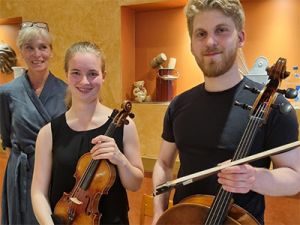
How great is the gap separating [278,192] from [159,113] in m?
1.64

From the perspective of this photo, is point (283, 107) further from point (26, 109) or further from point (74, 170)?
point (26, 109)

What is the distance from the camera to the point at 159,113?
2.59 meters

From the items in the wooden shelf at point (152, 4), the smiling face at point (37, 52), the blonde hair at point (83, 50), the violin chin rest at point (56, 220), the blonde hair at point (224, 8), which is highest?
the wooden shelf at point (152, 4)

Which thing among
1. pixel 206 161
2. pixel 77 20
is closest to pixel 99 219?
pixel 206 161

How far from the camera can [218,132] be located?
1.13 metres

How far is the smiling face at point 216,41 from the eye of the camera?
3.53ft

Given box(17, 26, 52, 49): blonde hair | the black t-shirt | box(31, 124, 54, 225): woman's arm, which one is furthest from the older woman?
the black t-shirt

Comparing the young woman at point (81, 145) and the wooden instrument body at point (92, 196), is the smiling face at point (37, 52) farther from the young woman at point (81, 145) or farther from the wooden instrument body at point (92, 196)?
the wooden instrument body at point (92, 196)

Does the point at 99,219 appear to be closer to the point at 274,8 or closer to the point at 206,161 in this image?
the point at 206,161

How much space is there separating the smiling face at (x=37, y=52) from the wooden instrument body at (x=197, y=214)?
1066 millimetres

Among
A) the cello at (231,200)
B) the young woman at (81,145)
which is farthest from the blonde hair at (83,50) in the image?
the cello at (231,200)

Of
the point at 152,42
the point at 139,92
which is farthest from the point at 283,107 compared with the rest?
the point at 152,42

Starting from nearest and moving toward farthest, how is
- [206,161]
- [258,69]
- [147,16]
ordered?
1. [206,161]
2. [258,69]
3. [147,16]

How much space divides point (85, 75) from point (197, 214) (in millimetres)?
637
